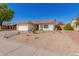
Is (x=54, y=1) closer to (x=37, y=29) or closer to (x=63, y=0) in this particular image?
(x=63, y=0)

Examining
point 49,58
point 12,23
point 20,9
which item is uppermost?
point 20,9

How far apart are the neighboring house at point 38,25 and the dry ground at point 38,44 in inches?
7.6

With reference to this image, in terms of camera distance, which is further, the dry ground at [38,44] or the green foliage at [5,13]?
the green foliage at [5,13]

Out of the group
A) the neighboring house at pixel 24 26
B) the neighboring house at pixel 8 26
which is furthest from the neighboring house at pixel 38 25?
the neighboring house at pixel 8 26

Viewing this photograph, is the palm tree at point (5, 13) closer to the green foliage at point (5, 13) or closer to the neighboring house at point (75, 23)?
the green foliage at point (5, 13)

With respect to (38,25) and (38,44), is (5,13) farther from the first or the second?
(38,44)

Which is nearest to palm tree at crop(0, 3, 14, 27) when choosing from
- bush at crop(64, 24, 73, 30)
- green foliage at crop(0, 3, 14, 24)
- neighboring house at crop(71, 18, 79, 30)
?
green foliage at crop(0, 3, 14, 24)

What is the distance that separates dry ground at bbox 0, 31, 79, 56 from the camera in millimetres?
6195

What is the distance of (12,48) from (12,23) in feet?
3.20

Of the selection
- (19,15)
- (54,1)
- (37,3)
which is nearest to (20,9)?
(19,15)

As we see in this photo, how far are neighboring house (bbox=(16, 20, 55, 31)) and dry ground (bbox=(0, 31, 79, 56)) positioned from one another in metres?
0.19

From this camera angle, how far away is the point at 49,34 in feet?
22.3

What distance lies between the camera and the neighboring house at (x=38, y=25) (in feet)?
22.0

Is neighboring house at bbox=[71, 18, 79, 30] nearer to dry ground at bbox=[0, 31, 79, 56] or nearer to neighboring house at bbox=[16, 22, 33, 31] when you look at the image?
dry ground at bbox=[0, 31, 79, 56]
